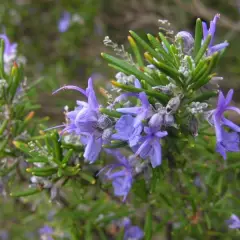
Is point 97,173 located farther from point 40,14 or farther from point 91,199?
point 40,14

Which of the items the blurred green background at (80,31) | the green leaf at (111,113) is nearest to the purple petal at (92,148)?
the green leaf at (111,113)

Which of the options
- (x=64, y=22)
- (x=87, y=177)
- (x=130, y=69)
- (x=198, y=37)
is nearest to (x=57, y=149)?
(x=87, y=177)

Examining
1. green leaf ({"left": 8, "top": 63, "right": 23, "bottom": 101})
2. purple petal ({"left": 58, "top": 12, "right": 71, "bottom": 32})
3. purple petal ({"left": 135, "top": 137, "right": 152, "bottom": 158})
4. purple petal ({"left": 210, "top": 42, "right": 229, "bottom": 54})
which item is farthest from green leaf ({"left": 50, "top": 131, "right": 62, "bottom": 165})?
purple petal ({"left": 58, "top": 12, "right": 71, "bottom": 32})

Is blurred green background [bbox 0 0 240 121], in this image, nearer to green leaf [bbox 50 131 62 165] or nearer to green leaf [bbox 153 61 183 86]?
green leaf [bbox 50 131 62 165]

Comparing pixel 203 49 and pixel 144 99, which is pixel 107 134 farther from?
pixel 203 49

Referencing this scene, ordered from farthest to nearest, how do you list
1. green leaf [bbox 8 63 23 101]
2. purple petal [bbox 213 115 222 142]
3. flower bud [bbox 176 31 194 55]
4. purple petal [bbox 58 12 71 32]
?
purple petal [bbox 58 12 71 32]
green leaf [bbox 8 63 23 101]
flower bud [bbox 176 31 194 55]
purple petal [bbox 213 115 222 142]

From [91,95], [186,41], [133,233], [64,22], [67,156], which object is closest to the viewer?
[91,95]
